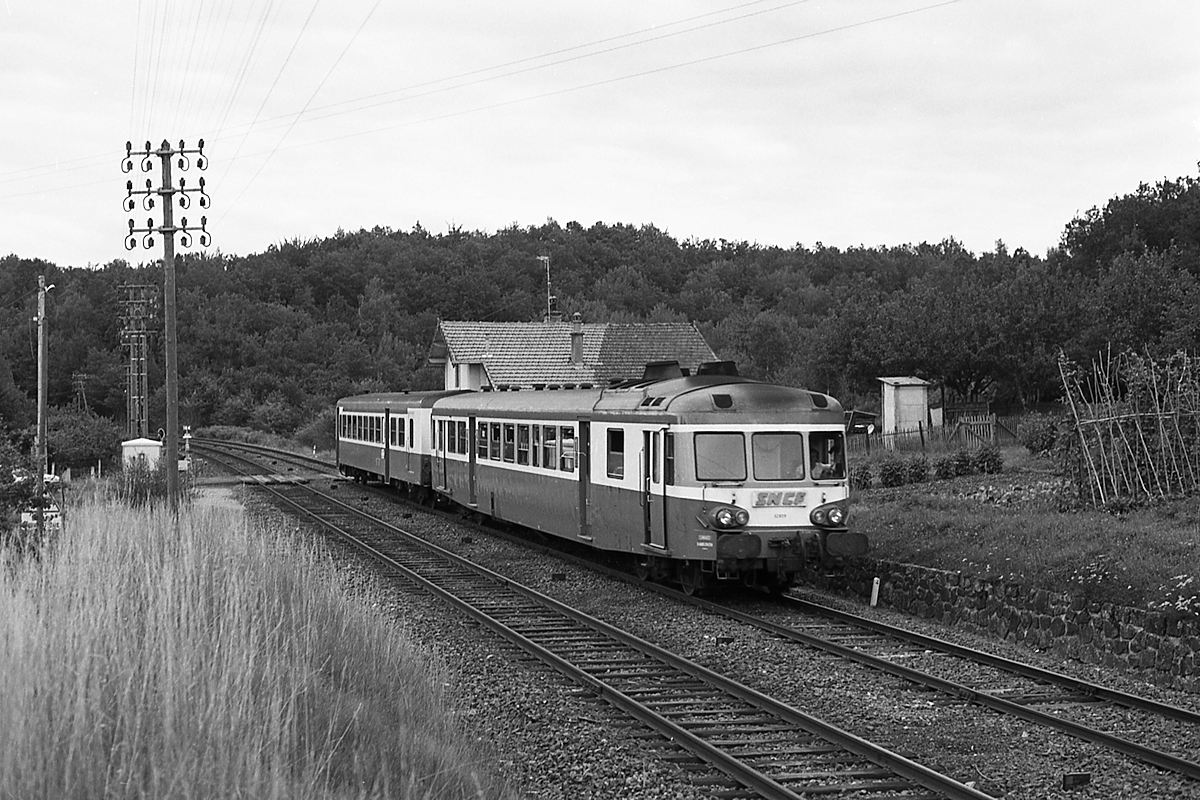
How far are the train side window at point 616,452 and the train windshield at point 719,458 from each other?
1780 millimetres

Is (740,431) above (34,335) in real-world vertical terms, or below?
below

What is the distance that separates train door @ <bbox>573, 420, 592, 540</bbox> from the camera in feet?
57.6

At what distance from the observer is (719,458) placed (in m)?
14.7

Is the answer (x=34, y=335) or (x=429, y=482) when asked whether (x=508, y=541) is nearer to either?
(x=429, y=482)

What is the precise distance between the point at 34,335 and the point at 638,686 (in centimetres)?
9800

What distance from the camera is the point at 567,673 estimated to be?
11.4 meters

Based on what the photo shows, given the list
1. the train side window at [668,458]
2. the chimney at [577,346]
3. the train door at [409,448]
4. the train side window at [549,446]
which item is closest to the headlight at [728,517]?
the train side window at [668,458]

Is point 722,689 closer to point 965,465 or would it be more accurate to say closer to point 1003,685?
point 1003,685

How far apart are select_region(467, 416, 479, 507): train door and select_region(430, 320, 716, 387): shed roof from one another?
20.0 metres

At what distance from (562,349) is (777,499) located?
3282 cm

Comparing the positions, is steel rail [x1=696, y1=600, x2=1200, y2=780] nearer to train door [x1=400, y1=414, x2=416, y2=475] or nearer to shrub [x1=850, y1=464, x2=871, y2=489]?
shrub [x1=850, y1=464, x2=871, y2=489]

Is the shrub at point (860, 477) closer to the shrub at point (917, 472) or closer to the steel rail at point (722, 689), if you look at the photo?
the shrub at point (917, 472)

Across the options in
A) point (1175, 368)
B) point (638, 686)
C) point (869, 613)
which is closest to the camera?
point (638, 686)

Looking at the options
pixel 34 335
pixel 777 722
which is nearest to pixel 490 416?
pixel 777 722
